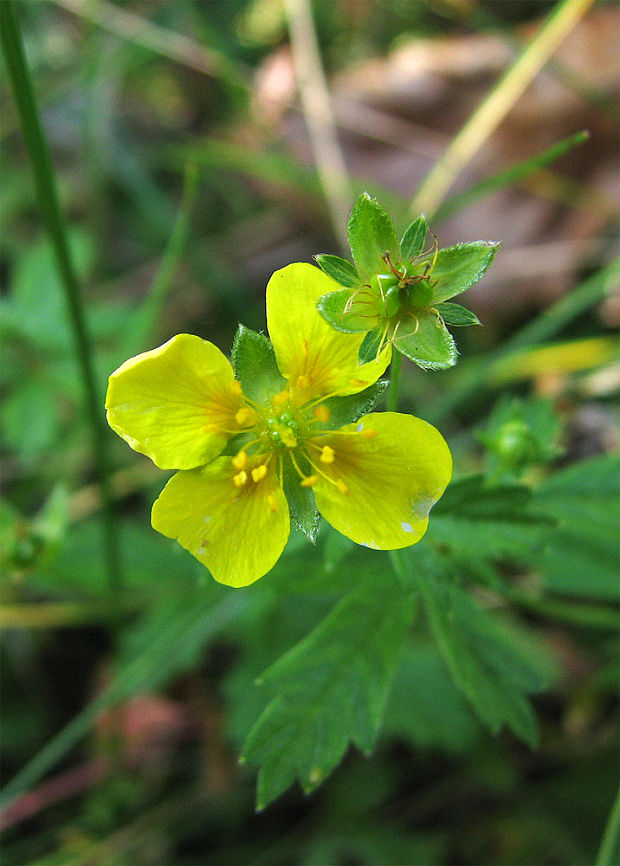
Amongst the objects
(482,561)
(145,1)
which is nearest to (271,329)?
(482,561)

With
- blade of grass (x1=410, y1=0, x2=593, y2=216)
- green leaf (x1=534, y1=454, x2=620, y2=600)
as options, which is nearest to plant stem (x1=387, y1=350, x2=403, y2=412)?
green leaf (x1=534, y1=454, x2=620, y2=600)

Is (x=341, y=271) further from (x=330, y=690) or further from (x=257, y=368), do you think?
(x=330, y=690)

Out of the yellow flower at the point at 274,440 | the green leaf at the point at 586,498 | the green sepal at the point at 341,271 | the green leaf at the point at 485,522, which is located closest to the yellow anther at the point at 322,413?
the yellow flower at the point at 274,440

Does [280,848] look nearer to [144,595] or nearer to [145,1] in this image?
[144,595]

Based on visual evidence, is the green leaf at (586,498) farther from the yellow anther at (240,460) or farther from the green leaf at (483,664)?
the yellow anther at (240,460)

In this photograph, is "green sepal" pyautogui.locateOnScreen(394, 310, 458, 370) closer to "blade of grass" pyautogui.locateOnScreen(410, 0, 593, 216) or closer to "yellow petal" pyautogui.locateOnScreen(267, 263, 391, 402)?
"yellow petal" pyautogui.locateOnScreen(267, 263, 391, 402)

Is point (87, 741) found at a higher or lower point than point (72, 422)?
lower
